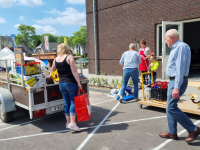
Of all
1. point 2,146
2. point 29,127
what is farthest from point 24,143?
point 29,127

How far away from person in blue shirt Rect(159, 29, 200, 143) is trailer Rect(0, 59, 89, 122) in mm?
2489

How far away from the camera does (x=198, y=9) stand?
9.52 meters

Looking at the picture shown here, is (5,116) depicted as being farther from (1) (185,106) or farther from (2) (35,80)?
(1) (185,106)

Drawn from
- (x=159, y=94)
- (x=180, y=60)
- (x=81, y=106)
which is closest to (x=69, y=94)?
(x=81, y=106)

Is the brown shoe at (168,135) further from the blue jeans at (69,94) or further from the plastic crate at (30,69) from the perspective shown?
the plastic crate at (30,69)

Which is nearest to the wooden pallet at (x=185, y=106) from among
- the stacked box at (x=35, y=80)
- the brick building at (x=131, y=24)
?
the stacked box at (x=35, y=80)

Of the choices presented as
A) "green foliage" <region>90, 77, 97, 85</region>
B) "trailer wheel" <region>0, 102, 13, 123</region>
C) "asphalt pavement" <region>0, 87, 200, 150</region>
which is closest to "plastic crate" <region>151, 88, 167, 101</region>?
"asphalt pavement" <region>0, 87, 200, 150</region>

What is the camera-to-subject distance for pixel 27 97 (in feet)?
14.6

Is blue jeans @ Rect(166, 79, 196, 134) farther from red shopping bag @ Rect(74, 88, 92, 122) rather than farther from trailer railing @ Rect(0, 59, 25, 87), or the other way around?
trailer railing @ Rect(0, 59, 25, 87)

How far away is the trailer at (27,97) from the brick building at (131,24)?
6576 mm

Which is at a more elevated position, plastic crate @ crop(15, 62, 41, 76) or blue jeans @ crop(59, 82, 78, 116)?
plastic crate @ crop(15, 62, 41, 76)

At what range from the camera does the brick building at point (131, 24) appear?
1017cm

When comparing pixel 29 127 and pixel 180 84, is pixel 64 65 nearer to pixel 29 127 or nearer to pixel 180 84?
pixel 29 127

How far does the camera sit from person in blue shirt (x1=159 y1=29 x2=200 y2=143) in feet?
10.8
